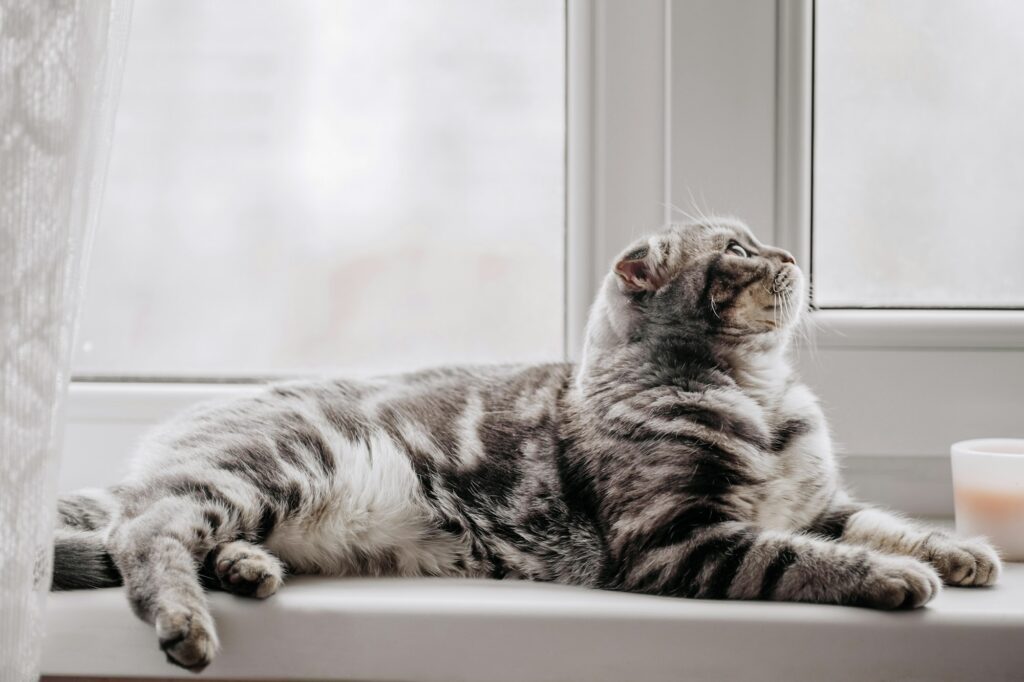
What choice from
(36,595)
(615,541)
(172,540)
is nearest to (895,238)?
(615,541)

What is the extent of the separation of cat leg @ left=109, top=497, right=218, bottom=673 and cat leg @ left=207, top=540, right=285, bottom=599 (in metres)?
0.02

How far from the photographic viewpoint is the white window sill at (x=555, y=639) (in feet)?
2.57

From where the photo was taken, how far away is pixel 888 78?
1233mm

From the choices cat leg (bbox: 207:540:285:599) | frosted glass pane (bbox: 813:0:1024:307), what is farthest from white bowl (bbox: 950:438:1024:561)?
cat leg (bbox: 207:540:285:599)

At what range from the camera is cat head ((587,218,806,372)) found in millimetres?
1027

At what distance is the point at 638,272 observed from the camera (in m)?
1.04

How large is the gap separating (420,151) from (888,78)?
0.65 m

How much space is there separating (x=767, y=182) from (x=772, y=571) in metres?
0.58

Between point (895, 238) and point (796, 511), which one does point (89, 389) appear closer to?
point (796, 511)

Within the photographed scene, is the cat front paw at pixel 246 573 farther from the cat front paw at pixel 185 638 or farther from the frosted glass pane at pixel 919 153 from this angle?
the frosted glass pane at pixel 919 153

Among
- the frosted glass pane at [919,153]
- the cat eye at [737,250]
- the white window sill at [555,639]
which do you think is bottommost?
the white window sill at [555,639]

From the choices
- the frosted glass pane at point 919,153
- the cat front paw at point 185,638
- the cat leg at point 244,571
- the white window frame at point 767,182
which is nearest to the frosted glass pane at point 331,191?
the white window frame at point 767,182

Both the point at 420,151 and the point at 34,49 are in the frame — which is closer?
the point at 34,49

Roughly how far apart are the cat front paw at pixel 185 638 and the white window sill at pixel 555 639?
5 centimetres
